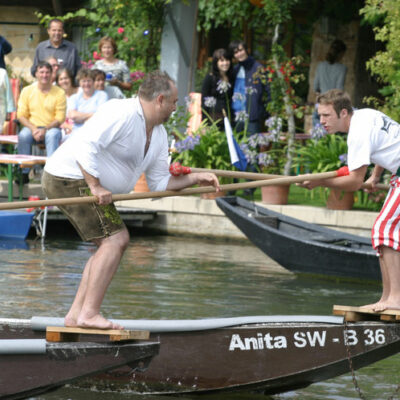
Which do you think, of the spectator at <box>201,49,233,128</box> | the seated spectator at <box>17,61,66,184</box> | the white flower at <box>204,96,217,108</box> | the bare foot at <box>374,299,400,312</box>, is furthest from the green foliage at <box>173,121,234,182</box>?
the bare foot at <box>374,299,400,312</box>

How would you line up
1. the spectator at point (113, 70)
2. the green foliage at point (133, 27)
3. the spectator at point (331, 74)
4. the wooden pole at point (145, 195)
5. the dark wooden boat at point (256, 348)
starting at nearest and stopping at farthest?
the wooden pole at point (145, 195)
the dark wooden boat at point (256, 348)
the spectator at point (113, 70)
the spectator at point (331, 74)
the green foliage at point (133, 27)

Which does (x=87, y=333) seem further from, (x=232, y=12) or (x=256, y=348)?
(x=232, y=12)

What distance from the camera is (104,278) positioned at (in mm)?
5992

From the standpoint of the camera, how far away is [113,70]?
47.5 feet

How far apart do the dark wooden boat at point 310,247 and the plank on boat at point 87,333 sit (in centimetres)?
457

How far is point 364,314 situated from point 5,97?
8.32 metres

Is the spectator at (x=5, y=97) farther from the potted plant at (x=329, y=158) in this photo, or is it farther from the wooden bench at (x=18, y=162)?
the potted plant at (x=329, y=158)

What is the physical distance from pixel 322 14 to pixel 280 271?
6693mm

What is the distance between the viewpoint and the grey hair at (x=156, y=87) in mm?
5973

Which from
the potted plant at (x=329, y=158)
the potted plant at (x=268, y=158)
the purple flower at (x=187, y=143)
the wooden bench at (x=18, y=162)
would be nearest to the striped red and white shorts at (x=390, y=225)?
the potted plant at (x=329, y=158)

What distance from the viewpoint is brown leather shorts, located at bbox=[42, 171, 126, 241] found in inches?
239

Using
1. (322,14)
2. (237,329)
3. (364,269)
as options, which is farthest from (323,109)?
(322,14)

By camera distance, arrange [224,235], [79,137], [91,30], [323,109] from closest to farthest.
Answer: [79,137], [323,109], [224,235], [91,30]

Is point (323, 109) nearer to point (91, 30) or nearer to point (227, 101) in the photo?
point (227, 101)
